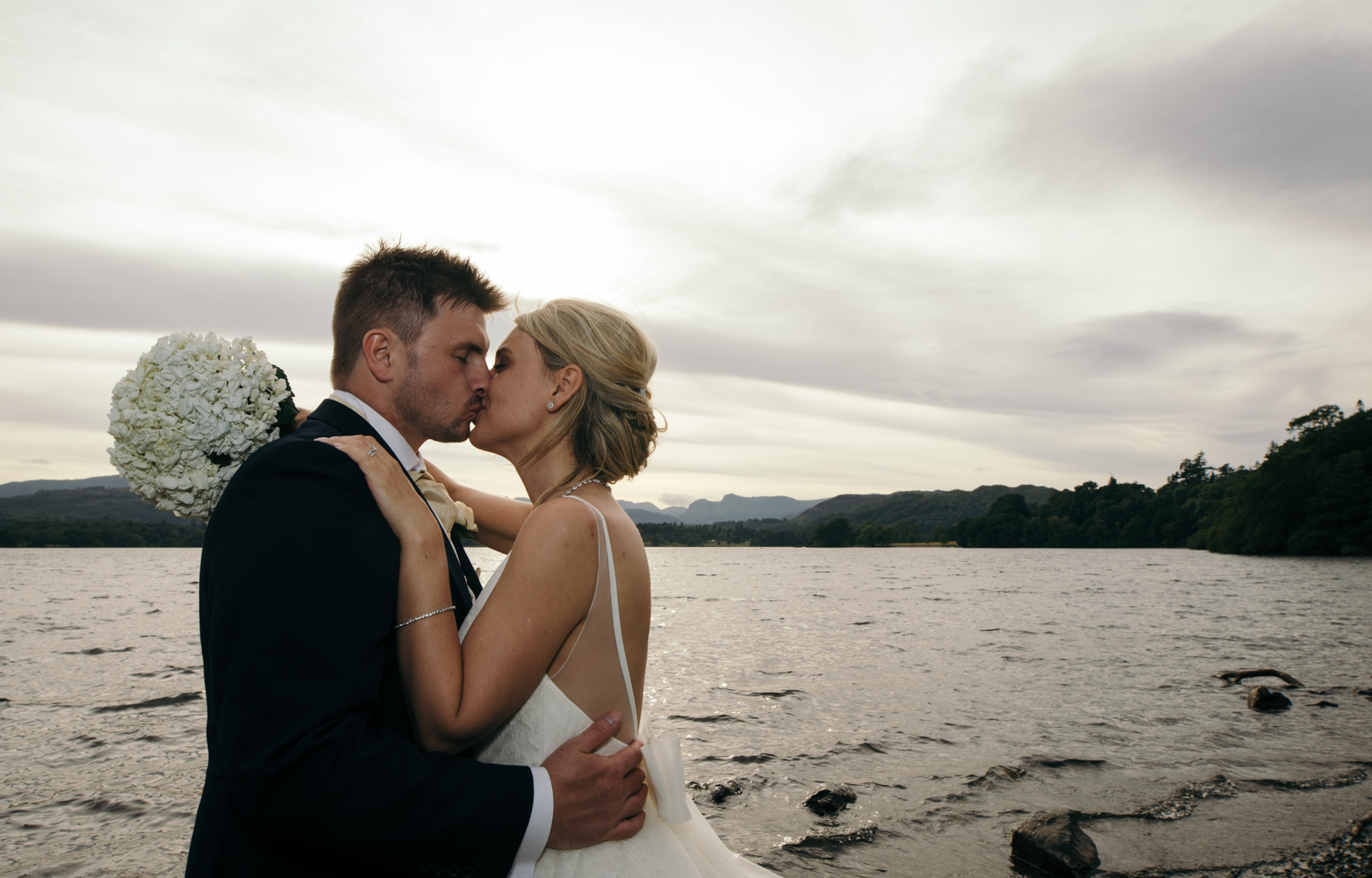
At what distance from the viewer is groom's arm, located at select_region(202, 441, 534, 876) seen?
6.98ft

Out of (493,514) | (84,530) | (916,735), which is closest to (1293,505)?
(916,735)

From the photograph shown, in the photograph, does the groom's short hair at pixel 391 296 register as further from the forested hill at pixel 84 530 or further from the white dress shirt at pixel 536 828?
the forested hill at pixel 84 530

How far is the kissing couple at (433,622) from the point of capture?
85.4 inches

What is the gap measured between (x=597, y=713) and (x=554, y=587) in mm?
617

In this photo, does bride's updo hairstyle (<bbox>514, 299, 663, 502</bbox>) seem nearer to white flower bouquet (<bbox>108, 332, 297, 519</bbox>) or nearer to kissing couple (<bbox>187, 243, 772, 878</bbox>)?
kissing couple (<bbox>187, 243, 772, 878</bbox>)

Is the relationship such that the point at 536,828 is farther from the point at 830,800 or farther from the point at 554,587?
the point at 830,800

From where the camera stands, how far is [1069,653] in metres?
29.1

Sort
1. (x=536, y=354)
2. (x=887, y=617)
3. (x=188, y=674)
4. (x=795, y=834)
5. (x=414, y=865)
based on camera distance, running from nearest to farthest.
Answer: (x=414, y=865) → (x=536, y=354) → (x=795, y=834) → (x=188, y=674) → (x=887, y=617)

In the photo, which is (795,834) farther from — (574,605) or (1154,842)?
(574,605)

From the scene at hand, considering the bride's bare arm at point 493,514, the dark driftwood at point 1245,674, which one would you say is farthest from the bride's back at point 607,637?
the dark driftwood at point 1245,674

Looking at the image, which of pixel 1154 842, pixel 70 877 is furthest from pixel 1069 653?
pixel 70 877

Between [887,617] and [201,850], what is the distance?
151 feet

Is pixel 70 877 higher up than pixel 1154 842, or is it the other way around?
pixel 1154 842

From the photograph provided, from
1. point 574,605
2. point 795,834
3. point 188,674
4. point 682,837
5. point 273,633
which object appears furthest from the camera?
point 188,674
